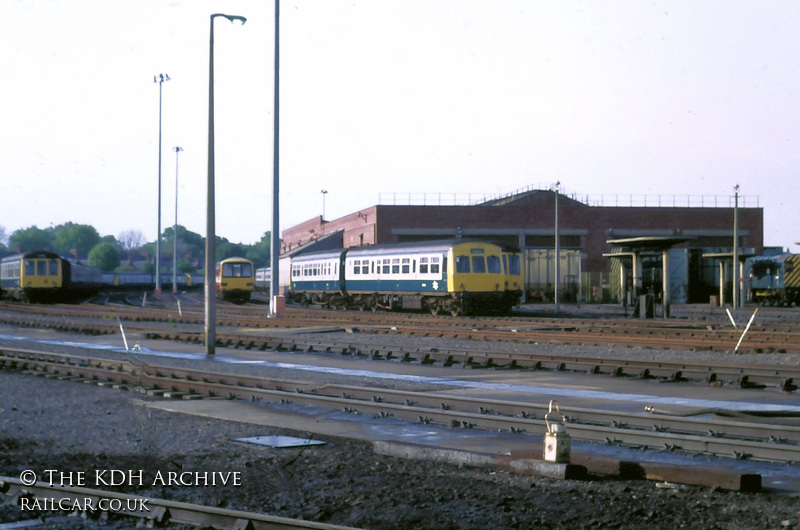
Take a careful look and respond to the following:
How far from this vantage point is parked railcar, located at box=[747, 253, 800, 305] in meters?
50.3

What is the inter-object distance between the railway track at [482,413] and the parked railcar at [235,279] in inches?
1520

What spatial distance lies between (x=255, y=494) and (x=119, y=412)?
5327mm

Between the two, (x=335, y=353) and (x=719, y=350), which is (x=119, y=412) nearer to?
(x=335, y=353)

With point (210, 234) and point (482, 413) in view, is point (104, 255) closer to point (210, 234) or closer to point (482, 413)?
point (210, 234)

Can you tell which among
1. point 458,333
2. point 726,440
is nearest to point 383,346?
point 458,333

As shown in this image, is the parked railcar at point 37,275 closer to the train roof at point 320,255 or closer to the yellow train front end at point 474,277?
the train roof at point 320,255

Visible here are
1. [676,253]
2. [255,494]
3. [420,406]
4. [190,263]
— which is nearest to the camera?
[255,494]

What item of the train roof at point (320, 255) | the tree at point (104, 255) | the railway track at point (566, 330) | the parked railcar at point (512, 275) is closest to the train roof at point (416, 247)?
the parked railcar at point (512, 275)

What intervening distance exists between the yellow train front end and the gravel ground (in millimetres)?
23346

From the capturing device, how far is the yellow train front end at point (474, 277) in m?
33.3

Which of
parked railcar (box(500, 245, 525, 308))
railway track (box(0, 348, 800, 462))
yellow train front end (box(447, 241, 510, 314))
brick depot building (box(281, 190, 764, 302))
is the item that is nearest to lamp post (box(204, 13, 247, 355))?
railway track (box(0, 348, 800, 462))

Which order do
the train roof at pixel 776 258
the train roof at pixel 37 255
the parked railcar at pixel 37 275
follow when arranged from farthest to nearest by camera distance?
the parked railcar at pixel 37 275 < the train roof at pixel 37 255 < the train roof at pixel 776 258

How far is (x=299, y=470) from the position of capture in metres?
7.88

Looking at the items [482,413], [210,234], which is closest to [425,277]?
[210,234]
